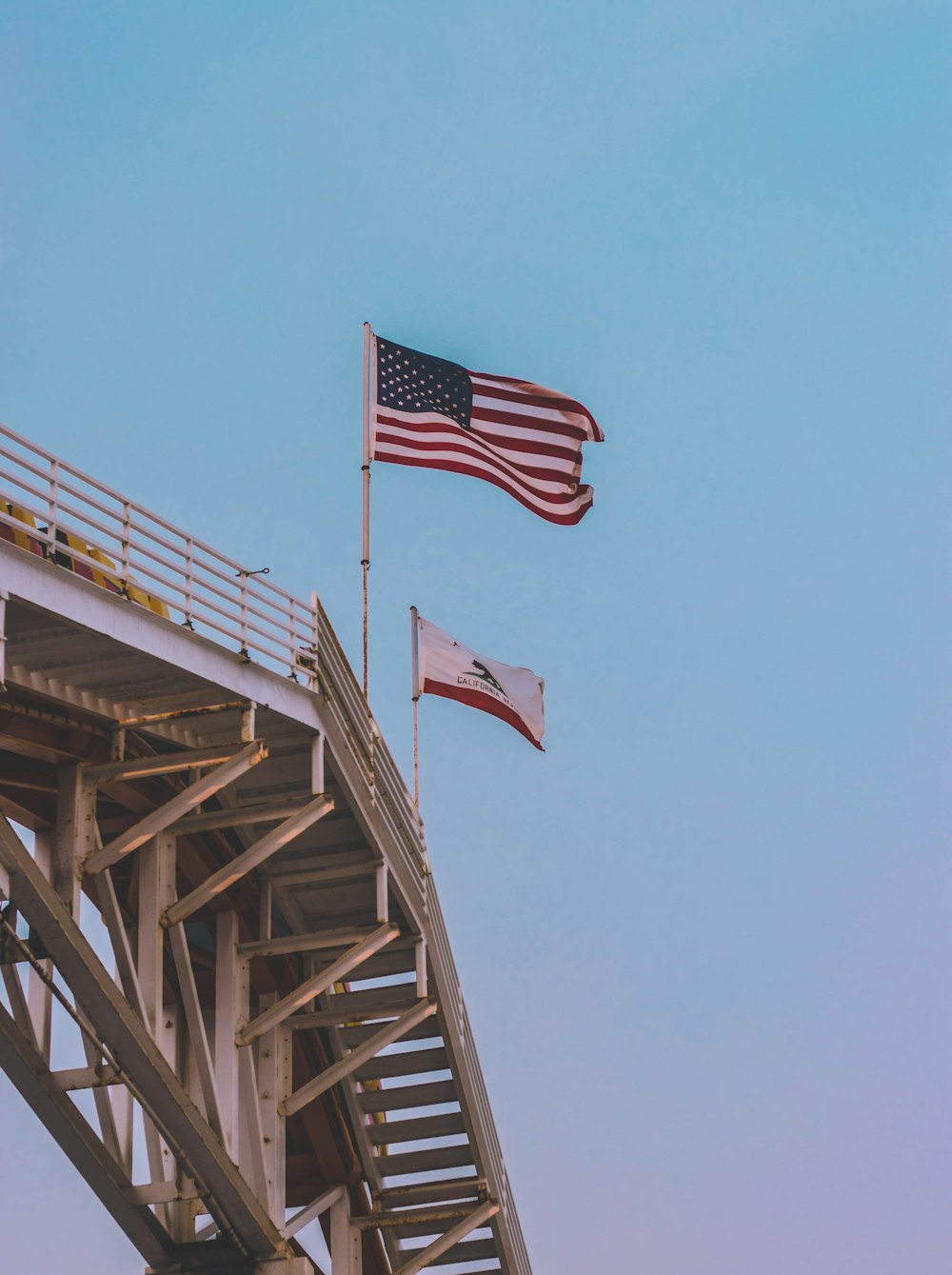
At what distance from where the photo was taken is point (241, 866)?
76.9 feet

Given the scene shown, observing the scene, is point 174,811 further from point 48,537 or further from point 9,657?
point 48,537

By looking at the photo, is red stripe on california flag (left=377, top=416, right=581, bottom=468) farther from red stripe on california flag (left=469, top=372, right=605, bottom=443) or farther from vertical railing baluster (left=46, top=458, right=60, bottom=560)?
vertical railing baluster (left=46, top=458, right=60, bottom=560)

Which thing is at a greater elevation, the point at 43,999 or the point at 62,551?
the point at 62,551

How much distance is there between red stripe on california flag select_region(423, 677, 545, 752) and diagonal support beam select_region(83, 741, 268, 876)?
24.9 feet

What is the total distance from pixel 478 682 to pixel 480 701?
33 centimetres

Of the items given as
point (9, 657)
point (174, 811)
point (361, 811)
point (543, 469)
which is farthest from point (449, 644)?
point (9, 657)

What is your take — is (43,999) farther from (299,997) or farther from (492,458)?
(492,458)

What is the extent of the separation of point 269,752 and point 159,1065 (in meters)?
4.33

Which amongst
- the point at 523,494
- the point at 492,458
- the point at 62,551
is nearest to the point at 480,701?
the point at 523,494

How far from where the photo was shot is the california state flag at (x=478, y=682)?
29641mm

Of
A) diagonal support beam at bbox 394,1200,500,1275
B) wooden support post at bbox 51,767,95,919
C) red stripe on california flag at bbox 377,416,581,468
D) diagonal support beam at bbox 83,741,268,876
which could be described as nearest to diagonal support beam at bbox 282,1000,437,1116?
diagonal support beam at bbox 394,1200,500,1275

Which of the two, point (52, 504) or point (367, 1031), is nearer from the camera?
point (52, 504)

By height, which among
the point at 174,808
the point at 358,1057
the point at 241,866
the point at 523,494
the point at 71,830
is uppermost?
the point at 523,494

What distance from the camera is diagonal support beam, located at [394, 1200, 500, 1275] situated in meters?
30.2
